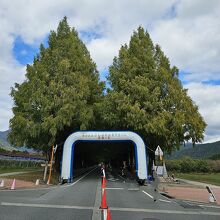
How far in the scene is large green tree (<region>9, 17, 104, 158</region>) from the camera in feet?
111

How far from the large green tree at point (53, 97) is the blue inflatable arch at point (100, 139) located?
2030 mm

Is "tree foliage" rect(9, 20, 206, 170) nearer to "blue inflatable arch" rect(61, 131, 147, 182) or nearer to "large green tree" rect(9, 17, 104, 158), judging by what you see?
"large green tree" rect(9, 17, 104, 158)

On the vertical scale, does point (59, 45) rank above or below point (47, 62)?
above

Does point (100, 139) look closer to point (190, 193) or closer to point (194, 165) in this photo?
point (190, 193)

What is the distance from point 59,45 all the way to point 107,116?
9730 millimetres

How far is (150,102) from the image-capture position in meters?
36.2

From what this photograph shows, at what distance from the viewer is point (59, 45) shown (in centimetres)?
3909

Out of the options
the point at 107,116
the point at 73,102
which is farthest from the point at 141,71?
the point at 73,102

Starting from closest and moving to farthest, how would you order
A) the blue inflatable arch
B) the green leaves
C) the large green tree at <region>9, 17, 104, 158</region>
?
the blue inflatable arch
the large green tree at <region>9, 17, 104, 158</region>
the green leaves

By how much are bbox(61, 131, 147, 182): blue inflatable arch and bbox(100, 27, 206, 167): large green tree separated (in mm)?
2636

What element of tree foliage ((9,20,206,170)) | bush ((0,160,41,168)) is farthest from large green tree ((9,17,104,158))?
bush ((0,160,41,168))

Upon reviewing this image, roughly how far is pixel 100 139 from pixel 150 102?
22.8 feet

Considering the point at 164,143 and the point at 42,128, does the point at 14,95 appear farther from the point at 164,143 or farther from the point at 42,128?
the point at 164,143

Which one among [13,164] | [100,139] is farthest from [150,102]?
[13,164]
